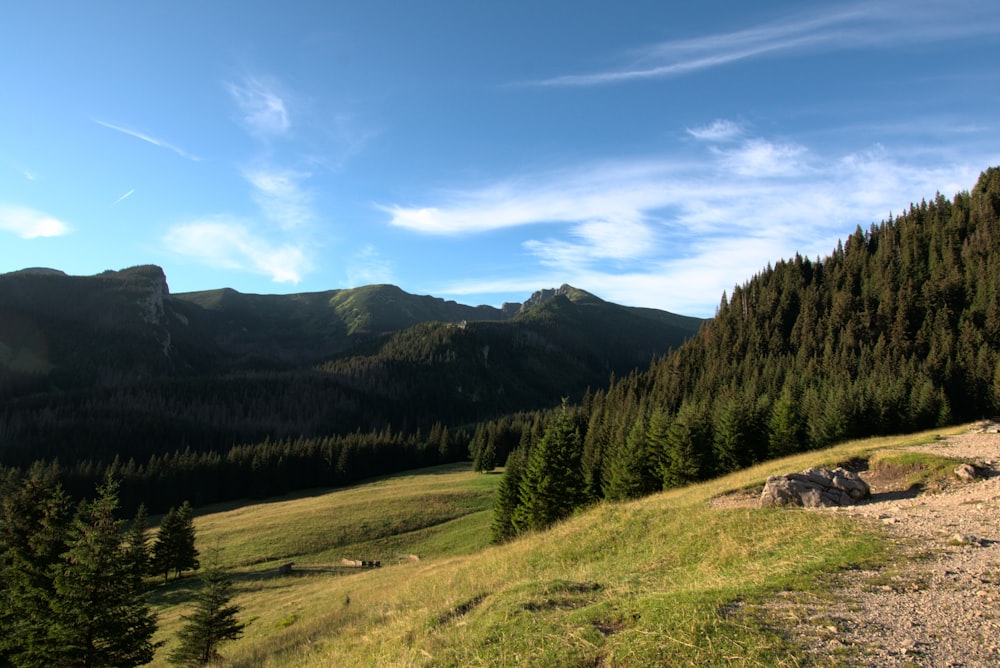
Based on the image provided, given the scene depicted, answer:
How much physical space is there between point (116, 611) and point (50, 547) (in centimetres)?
887

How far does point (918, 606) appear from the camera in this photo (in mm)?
9820

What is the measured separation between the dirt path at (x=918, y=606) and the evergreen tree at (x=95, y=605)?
24.7 meters

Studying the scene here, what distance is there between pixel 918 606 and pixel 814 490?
1332cm

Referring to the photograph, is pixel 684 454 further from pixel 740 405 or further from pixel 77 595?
pixel 77 595

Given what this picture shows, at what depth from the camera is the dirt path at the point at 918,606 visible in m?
7.87

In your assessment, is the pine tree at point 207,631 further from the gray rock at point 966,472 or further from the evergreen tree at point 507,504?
the gray rock at point 966,472

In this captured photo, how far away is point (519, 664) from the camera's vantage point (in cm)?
913

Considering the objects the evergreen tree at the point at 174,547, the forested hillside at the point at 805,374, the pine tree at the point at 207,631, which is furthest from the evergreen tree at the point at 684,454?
the evergreen tree at the point at 174,547

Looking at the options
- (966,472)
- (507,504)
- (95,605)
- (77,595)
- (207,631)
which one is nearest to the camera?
(77,595)

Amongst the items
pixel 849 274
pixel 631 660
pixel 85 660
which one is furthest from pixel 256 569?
pixel 849 274

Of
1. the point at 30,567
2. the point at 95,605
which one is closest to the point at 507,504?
the point at 95,605

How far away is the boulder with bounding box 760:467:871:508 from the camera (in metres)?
21.5

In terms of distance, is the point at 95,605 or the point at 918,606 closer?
the point at 918,606

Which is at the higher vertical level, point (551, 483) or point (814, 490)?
point (814, 490)
